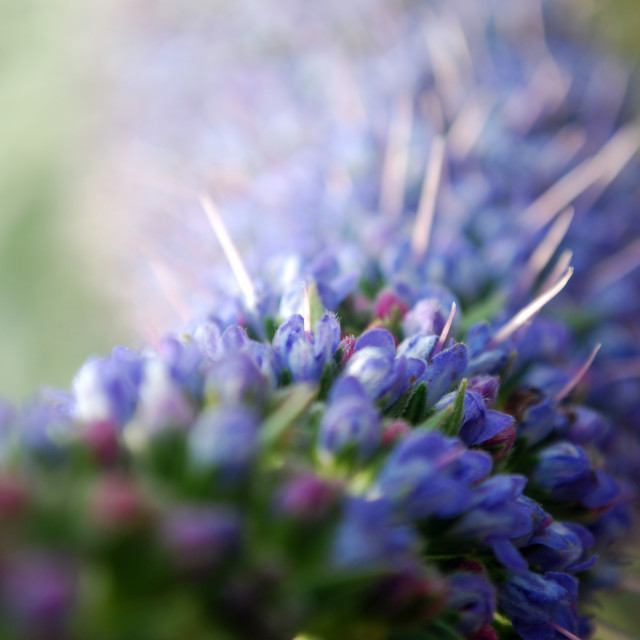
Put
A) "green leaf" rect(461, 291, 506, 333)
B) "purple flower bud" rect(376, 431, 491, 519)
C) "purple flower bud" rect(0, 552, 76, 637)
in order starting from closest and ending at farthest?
"purple flower bud" rect(0, 552, 76, 637)
"purple flower bud" rect(376, 431, 491, 519)
"green leaf" rect(461, 291, 506, 333)

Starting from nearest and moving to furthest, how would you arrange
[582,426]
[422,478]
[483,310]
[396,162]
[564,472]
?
[422,478], [564,472], [582,426], [483,310], [396,162]

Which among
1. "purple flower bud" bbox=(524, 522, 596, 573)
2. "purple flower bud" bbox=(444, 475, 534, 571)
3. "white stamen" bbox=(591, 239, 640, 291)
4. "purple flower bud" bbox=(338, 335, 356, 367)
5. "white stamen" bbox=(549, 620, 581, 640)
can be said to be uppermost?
"white stamen" bbox=(591, 239, 640, 291)

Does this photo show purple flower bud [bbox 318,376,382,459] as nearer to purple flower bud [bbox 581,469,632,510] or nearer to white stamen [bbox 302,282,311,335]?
white stamen [bbox 302,282,311,335]

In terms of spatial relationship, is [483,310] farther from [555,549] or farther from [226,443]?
[226,443]

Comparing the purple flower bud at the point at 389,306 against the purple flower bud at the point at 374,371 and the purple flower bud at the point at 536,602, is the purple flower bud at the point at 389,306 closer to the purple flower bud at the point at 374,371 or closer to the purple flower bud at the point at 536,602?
the purple flower bud at the point at 374,371

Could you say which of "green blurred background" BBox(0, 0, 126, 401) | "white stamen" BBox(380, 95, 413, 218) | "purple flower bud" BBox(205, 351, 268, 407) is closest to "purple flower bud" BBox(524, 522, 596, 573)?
"purple flower bud" BBox(205, 351, 268, 407)

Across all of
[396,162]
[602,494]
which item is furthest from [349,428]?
[396,162]
